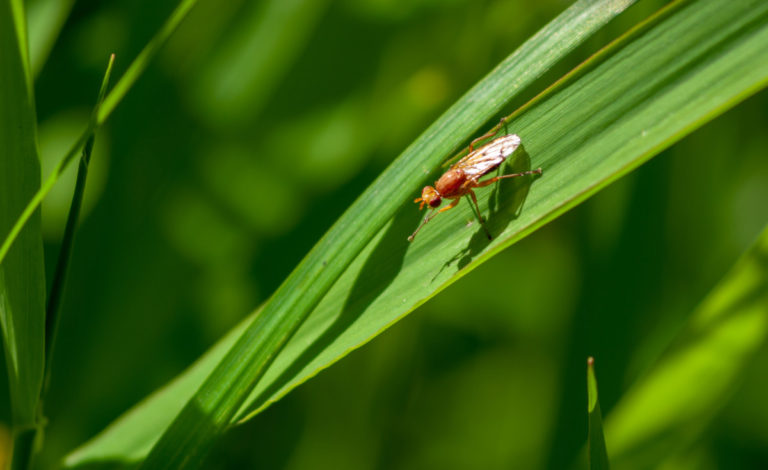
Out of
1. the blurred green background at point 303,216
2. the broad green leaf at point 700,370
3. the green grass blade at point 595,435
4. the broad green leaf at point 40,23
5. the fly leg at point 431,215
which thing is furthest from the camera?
the blurred green background at point 303,216

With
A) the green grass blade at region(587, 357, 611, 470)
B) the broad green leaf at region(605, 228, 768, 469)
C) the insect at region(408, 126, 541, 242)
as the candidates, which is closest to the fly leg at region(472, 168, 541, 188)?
the insect at region(408, 126, 541, 242)

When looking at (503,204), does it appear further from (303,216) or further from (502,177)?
(303,216)

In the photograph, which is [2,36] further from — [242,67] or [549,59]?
[242,67]

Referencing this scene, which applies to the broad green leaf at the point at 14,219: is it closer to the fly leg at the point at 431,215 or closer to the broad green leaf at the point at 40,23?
the fly leg at the point at 431,215

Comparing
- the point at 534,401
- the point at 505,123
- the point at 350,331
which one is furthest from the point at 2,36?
the point at 534,401

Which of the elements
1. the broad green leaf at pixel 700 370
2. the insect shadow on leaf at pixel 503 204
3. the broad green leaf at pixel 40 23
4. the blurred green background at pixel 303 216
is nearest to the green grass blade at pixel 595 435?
the insect shadow on leaf at pixel 503 204

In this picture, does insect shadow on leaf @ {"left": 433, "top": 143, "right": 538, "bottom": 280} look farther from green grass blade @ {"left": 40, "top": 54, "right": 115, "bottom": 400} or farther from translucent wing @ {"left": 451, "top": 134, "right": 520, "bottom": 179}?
green grass blade @ {"left": 40, "top": 54, "right": 115, "bottom": 400}
